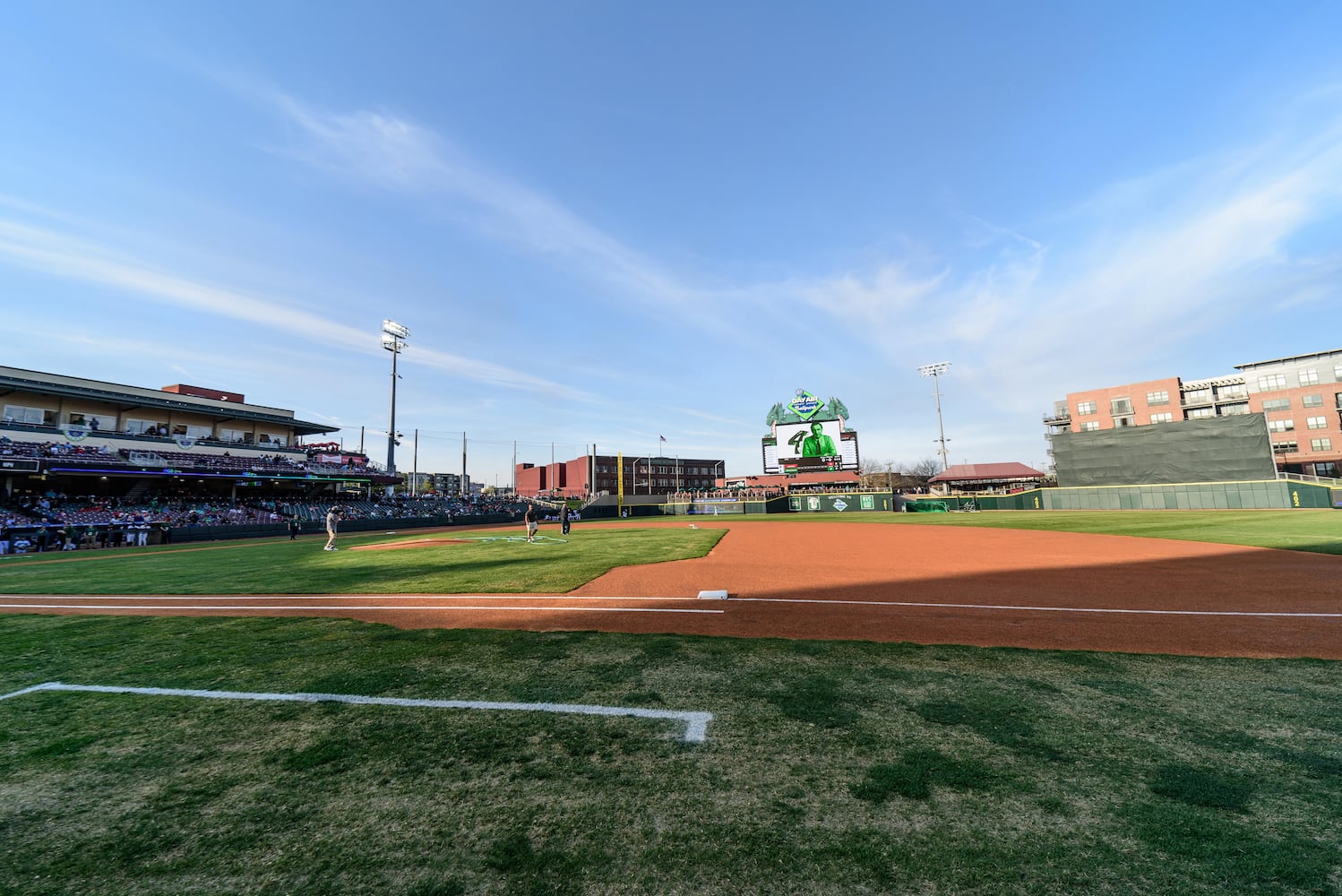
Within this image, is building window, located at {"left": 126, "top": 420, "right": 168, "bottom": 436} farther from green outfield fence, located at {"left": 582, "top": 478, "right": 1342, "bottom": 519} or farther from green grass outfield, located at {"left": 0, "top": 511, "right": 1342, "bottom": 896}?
green grass outfield, located at {"left": 0, "top": 511, "right": 1342, "bottom": 896}

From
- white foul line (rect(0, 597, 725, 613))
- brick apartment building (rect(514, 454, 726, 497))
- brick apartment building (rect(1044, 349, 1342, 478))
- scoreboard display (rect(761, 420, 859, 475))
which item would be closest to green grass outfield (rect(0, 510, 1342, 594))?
white foul line (rect(0, 597, 725, 613))

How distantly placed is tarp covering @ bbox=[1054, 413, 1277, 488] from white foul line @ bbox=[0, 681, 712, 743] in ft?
207

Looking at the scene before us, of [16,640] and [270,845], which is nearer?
[270,845]

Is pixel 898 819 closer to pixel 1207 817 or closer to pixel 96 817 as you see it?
pixel 1207 817

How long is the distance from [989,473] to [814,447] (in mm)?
29278

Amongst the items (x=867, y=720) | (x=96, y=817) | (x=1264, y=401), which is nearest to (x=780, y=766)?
(x=867, y=720)

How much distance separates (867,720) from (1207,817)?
1850 millimetres

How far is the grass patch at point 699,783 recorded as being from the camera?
233cm

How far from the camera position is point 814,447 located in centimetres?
6994

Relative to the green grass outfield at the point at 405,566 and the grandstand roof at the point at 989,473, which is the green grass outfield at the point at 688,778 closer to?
the green grass outfield at the point at 405,566

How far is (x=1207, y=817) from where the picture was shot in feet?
8.72

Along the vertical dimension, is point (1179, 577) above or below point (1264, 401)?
below

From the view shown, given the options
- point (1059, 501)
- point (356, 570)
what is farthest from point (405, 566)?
point (1059, 501)

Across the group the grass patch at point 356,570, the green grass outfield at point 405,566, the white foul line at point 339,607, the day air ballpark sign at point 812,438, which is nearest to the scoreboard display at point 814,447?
the day air ballpark sign at point 812,438
